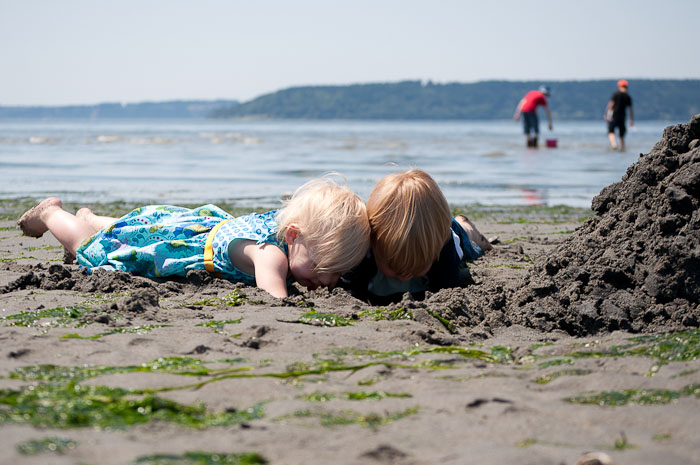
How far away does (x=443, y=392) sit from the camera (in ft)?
7.05

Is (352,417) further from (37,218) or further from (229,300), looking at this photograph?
(37,218)

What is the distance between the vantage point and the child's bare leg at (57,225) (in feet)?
15.6

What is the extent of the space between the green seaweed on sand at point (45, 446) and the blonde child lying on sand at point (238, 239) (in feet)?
6.75

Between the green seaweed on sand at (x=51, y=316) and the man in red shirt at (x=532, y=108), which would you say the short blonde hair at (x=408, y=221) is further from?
the man in red shirt at (x=532, y=108)

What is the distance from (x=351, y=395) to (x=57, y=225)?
341 cm

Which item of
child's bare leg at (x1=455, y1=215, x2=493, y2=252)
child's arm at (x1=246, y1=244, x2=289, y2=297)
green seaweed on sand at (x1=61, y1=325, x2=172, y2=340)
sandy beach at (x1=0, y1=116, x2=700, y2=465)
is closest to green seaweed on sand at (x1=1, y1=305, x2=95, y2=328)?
sandy beach at (x1=0, y1=116, x2=700, y2=465)

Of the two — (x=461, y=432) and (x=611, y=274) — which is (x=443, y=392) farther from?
(x=611, y=274)

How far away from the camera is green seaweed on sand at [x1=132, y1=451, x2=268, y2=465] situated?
156 cm

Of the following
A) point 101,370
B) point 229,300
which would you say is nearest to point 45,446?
point 101,370

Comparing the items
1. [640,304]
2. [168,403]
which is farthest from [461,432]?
[640,304]

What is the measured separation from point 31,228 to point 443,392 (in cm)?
394

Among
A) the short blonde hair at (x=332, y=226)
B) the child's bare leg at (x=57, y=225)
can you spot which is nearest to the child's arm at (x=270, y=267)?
the short blonde hair at (x=332, y=226)

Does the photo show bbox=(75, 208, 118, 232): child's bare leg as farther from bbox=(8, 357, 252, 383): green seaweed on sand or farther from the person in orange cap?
the person in orange cap

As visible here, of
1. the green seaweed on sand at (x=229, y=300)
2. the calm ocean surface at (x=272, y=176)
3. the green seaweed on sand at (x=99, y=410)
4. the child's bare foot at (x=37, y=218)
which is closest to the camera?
the green seaweed on sand at (x=99, y=410)
